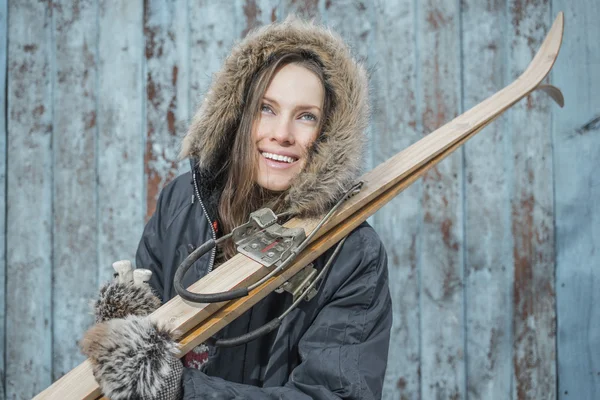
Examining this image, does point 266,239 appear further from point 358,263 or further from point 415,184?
point 415,184

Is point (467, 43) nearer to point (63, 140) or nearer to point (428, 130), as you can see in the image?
point (428, 130)

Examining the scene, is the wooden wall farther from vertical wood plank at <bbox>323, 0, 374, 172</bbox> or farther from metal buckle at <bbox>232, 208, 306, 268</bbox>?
metal buckle at <bbox>232, 208, 306, 268</bbox>

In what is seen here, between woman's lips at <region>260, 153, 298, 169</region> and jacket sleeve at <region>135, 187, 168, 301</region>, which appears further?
jacket sleeve at <region>135, 187, 168, 301</region>

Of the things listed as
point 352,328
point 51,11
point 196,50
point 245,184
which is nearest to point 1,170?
point 51,11

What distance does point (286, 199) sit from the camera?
124 centimetres

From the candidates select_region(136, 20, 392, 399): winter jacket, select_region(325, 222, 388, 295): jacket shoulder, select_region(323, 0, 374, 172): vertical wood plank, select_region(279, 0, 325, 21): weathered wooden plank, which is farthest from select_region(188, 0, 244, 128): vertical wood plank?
select_region(325, 222, 388, 295): jacket shoulder

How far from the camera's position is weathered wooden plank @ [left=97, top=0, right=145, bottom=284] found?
A: 6.29 feet

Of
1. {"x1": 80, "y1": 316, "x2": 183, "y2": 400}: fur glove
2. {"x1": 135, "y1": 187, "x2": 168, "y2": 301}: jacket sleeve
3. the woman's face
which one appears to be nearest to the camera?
{"x1": 80, "y1": 316, "x2": 183, "y2": 400}: fur glove

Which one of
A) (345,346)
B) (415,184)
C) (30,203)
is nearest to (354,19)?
(415,184)

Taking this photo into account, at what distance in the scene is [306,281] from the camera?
3.74ft

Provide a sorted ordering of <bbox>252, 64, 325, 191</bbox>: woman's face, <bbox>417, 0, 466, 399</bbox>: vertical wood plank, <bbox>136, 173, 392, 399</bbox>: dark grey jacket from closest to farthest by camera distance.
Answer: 1. <bbox>136, 173, 392, 399</bbox>: dark grey jacket
2. <bbox>252, 64, 325, 191</bbox>: woman's face
3. <bbox>417, 0, 466, 399</bbox>: vertical wood plank

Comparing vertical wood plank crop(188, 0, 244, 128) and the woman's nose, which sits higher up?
vertical wood plank crop(188, 0, 244, 128)

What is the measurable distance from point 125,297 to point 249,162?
423 mm

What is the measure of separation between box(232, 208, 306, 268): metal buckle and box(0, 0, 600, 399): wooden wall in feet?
2.70
